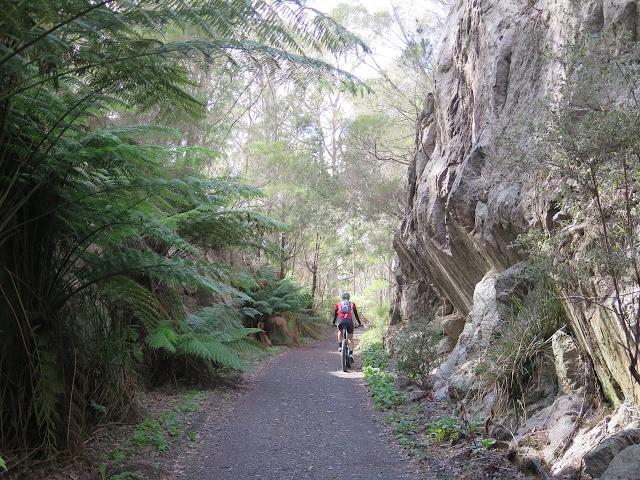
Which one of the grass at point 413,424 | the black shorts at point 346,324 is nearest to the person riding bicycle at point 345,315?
the black shorts at point 346,324

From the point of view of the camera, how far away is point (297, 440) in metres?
6.55

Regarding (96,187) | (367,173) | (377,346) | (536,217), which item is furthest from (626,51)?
(367,173)

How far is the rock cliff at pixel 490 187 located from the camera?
5.33m

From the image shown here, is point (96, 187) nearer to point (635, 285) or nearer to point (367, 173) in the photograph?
point (635, 285)

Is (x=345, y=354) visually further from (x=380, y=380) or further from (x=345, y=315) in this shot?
(x=380, y=380)

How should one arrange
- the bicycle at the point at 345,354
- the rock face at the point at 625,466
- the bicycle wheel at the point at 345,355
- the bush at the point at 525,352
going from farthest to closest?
the bicycle wheel at the point at 345,355
the bicycle at the point at 345,354
the bush at the point at 525,352
the rock face at the point at 625,466

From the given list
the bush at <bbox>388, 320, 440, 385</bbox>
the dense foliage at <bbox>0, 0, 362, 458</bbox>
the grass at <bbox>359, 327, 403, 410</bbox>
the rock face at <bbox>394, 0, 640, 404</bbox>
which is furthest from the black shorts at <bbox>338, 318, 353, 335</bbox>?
the dense foliage at <bbox>0, 0, 362, 458</bbox>

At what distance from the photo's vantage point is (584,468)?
4.24 metres

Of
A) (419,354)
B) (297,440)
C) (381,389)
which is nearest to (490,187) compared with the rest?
(419,354)

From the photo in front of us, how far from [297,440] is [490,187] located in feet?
15.4

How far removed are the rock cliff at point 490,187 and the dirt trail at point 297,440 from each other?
147 cm

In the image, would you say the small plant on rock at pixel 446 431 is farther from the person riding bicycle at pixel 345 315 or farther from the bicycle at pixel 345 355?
the bicycle at pixel 345 355

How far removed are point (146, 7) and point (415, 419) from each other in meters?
5.76

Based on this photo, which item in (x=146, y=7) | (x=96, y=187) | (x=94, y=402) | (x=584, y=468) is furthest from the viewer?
(x=94, y=402)
